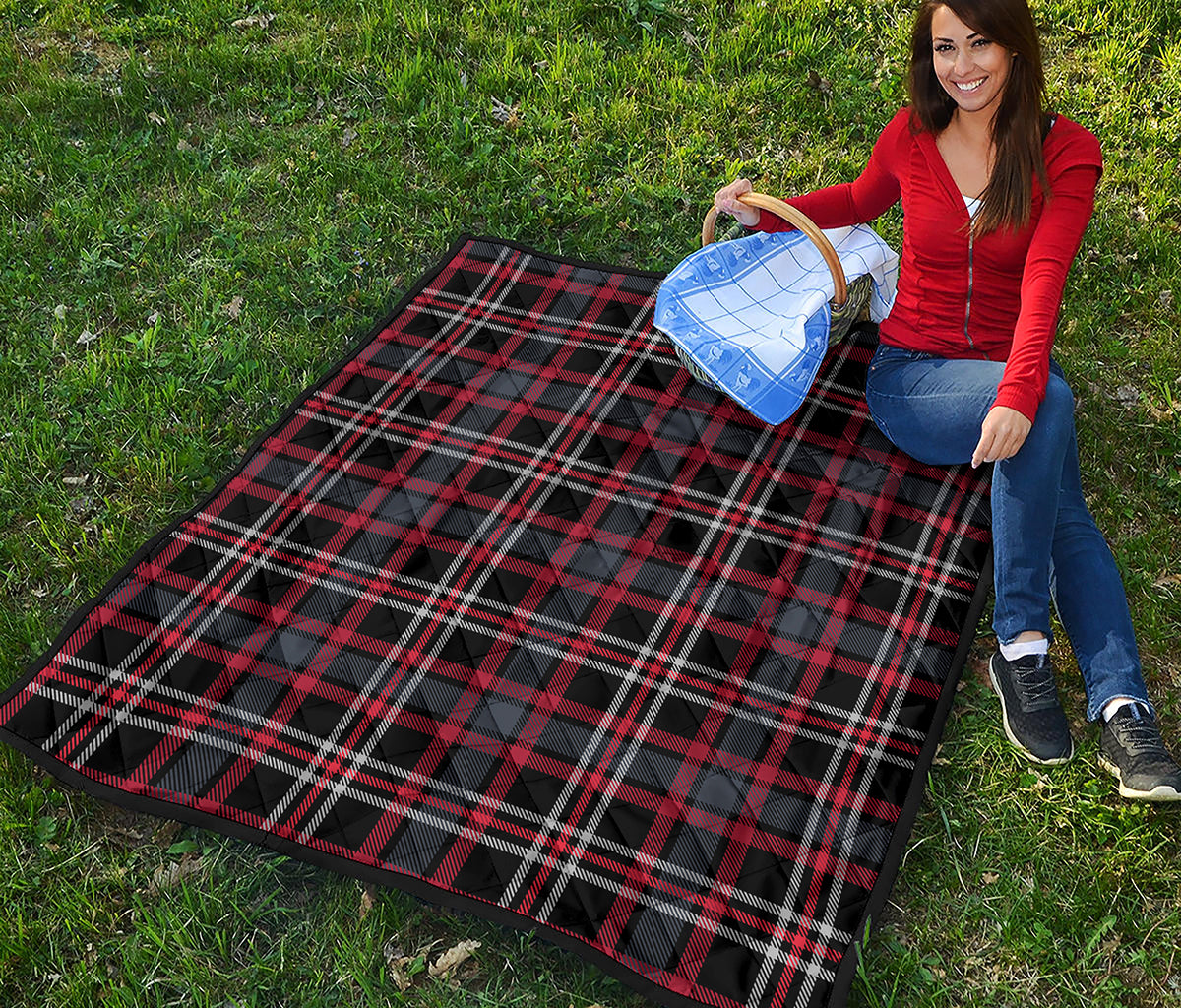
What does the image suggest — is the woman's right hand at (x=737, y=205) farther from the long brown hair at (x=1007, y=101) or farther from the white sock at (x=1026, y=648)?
the white sock at (x=1026, y=648)

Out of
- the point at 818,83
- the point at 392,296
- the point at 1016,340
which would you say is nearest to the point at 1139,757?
the point at 1016,340

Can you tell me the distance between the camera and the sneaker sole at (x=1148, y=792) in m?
2.43

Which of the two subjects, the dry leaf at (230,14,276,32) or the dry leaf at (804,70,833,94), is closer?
the dry leaf at (804,70,833,94)

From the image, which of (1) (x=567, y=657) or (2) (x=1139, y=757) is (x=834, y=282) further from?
(2) (x=1139, y=757)

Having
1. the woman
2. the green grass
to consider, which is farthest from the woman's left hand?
the green grass

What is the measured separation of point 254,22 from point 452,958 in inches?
175

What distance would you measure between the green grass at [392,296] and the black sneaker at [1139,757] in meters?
0.06

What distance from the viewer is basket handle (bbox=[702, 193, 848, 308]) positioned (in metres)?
3.00

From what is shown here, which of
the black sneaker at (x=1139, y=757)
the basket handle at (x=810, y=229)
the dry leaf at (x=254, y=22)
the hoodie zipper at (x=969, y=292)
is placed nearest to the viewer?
the black sneaker at (x=1139, y=757)

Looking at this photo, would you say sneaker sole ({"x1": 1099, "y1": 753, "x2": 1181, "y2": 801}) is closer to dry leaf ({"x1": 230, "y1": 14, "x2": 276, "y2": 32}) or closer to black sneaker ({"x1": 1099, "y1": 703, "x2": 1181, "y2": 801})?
black sneaker ({"x1": 1099, "y1": 703, "x2": 1181, "y2": 801})

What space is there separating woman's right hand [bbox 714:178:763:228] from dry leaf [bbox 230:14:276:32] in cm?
295

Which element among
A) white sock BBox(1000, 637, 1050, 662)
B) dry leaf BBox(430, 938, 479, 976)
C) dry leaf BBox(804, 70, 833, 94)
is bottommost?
dry leaf BBox(430, 938, 479, 976)

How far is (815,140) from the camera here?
4.39 m

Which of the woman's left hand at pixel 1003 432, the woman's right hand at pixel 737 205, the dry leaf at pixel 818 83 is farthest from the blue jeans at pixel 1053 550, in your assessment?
the dry leaf at pixel 818 83
